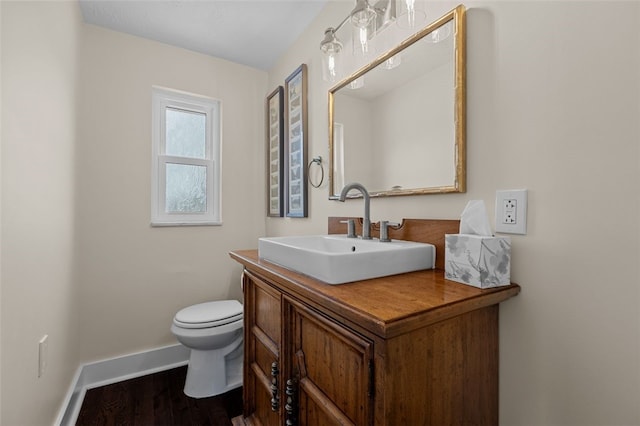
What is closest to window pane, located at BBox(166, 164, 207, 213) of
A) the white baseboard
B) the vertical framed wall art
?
the vertical framed wall art

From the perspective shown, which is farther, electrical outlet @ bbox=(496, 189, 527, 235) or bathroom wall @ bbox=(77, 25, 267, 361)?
bathroom wall @ bbox=(77, 25, 267, 361)

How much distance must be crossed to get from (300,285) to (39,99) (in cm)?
126

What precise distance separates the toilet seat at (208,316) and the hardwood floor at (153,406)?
0.43 meters

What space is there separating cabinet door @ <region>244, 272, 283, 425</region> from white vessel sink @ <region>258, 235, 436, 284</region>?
15 cm

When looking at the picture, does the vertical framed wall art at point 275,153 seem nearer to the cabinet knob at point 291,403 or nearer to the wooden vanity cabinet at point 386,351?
the wooden vanity cabinet at point 386,351

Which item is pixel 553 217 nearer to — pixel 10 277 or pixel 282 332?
pixel 282 332

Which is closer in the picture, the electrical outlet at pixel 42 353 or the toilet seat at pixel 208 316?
the electrical outlet at pixel 42 353

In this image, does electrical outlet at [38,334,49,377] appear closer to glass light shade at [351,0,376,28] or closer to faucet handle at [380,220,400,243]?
faucet handle at [380,220,400,243]

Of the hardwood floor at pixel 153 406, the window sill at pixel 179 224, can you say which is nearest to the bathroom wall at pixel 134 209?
the window sill at pixel 179 224

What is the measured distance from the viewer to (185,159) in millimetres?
2209

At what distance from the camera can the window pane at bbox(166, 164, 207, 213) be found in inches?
85.4

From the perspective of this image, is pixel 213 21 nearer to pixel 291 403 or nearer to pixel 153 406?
pixel 291 403

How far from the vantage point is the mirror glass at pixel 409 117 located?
38.3 inches

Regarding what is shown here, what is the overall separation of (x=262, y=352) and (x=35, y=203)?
3.45 ft
